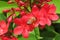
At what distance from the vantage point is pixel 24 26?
1.12 metres

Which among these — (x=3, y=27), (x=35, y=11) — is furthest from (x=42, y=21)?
(x=3, y=27)

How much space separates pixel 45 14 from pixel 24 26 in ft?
0.36

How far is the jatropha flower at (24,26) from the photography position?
108 centimetres

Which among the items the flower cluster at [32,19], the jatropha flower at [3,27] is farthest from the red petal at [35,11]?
the jatropha flower at [3,27]

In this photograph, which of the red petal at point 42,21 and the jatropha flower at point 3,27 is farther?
the jatropha flower at point 3,27

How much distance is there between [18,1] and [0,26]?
163mm

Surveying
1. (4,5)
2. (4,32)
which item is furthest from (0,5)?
(4,32)

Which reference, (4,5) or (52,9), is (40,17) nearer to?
(52,9)

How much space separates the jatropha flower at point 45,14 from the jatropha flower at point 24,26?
0.12ft

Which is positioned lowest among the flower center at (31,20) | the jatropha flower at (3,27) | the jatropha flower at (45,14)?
the jatropha flower at (3,27)

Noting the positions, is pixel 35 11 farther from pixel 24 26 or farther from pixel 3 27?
pixel 3 27

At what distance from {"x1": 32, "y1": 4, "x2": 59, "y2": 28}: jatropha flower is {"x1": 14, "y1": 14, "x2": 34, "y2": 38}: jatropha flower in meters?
0.04

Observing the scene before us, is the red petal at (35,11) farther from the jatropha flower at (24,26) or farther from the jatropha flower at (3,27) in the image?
the jatropha flower at (3,27)

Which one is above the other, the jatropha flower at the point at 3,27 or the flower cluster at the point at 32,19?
the flower cluster at the point at 32,19
